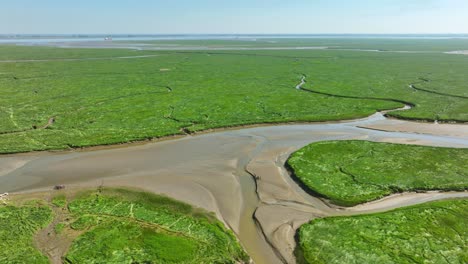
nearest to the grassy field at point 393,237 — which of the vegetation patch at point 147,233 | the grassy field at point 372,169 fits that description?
the grassy field at point 372,169

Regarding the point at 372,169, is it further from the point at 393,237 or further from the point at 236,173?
the point at 236,173

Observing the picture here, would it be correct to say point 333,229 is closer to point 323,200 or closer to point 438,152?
point 323,200

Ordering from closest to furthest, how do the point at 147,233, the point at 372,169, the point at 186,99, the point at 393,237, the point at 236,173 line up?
the point at 393,237 → the point at 147,233 → the point at 372,169 → the point at 236,173 → the point at 186,99

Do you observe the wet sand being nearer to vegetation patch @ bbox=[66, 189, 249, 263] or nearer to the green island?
vegetation patch @ bbox=[66, 189, 249, 263]

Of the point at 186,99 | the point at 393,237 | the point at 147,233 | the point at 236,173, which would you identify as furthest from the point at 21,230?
the point at 186,99

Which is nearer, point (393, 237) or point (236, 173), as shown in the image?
point (393, 237)

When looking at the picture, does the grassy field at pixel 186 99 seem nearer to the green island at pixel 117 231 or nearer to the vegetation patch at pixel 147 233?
the green island at pixel 117 231

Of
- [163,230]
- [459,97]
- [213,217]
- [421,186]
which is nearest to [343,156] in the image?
[421,186]

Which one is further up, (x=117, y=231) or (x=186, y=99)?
(x=117, y=231)
